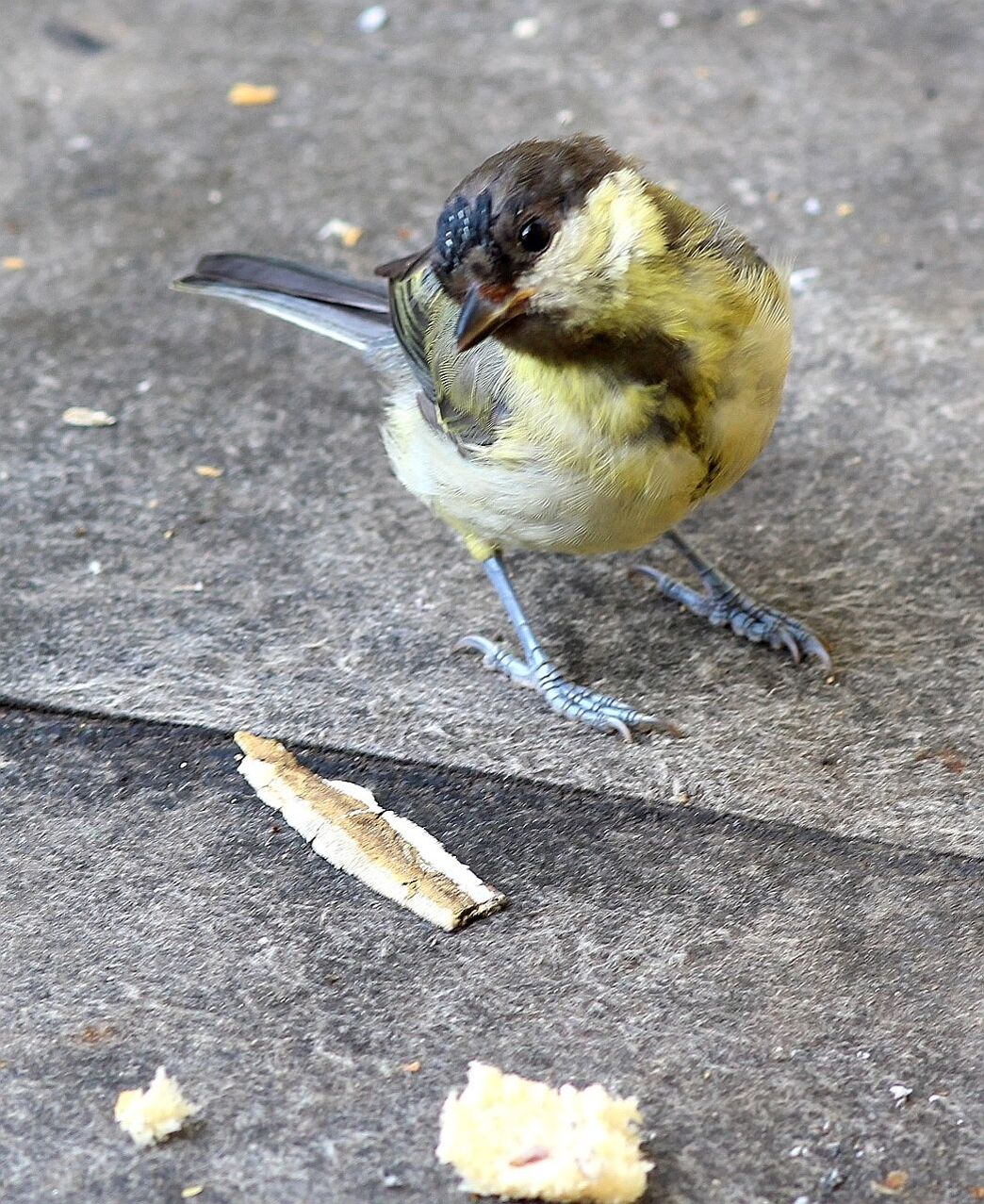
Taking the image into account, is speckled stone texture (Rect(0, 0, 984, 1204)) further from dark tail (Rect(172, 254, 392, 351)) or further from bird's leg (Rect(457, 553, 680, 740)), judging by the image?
dark tail (Rect(172, 254, 392, 351))

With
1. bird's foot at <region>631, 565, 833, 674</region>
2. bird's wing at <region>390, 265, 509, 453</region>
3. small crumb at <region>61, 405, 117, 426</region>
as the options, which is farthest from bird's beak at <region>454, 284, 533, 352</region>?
small crumb at <region>61, 405, 117, 426</region>

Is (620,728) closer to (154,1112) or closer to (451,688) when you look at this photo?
(451,688)

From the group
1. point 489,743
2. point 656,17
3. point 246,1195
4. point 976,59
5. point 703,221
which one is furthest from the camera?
point 656,17

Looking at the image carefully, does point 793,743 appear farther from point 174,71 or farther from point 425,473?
point 174,71

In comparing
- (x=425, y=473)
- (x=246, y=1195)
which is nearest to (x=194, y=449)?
(x=425, y=473)

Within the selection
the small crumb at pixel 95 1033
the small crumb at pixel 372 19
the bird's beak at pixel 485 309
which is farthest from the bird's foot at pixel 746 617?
the small crumb at pixel 372 19

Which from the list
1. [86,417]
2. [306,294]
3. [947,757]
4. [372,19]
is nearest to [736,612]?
[947,757]
